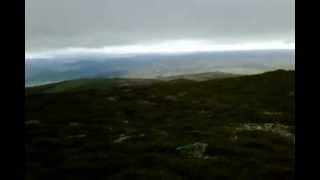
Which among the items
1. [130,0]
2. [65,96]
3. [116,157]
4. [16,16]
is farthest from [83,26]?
[16,16]

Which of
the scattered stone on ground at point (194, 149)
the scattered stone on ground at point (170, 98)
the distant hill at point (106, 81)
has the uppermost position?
the distant hill at point (106, 81)

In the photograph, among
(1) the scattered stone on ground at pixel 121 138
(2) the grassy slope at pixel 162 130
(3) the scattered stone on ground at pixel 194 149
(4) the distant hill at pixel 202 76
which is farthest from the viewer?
(4) the distant hill at pixel 202 76

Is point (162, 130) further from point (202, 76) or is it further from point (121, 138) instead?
point (202, 76)

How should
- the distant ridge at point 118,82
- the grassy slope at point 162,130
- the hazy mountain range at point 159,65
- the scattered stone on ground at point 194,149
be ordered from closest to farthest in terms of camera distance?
1. the grassy slope at point 162,130
2. the scattered stone on ground at point 194,149
3. the hazy mountain range at point 159,65
4. the distant ridge at point 118,82

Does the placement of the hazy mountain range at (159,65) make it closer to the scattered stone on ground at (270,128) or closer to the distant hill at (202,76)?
the distant hill at (202,76)

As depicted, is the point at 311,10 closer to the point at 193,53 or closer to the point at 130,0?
the point at 130,0

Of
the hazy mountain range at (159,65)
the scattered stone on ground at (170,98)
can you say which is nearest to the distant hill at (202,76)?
the hazy mountain range at (159,65)

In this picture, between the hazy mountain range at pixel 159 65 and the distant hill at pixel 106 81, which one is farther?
the distant hill at pixel 106 81

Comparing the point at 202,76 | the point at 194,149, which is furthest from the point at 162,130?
the point at 202,76

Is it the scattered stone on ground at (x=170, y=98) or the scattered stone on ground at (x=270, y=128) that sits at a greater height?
the scattered stone on ground at (x=170, y=98)
